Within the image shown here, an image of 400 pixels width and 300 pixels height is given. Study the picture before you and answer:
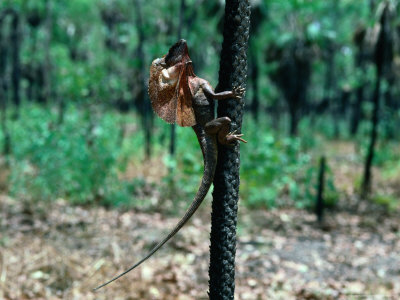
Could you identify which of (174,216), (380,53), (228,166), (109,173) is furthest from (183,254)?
(380,53)

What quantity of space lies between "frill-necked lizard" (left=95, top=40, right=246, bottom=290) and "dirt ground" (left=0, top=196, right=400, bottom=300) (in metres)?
2.81

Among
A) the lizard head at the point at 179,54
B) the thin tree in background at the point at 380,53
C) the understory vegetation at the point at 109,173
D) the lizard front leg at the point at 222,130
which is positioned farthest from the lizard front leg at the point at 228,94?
the thin tree in background at the point at 380,53

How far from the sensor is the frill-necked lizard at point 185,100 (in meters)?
2.50

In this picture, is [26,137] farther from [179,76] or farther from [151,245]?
[179,76]

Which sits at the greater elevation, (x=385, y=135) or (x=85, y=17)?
(x=85, y=17)

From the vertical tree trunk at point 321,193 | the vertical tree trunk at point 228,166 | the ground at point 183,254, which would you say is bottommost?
the ground at point 183,254

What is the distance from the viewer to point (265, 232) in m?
7.44

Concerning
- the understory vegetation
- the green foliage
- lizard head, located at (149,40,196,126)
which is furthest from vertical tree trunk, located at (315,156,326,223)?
lizard head, located at (149,40,196,126)

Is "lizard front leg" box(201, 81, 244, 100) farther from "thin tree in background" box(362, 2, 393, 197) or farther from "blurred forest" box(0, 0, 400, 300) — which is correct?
"thin tree in background" box(362, 2, 393, 197)

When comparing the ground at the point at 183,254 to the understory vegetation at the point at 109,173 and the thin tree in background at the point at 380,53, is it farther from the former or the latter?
the thin tree in background at the point at 380,53

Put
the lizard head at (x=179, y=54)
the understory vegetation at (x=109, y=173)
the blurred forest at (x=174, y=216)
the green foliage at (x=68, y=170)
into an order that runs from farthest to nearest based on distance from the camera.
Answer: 1. the understory vegetation at (x=109, y=173)
2. the green foliage at (x=68, y=170)
3. the blurred forest at (x=174, y=216)
4. the lizard head at (x=179, y=54)

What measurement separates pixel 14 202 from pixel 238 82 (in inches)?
260

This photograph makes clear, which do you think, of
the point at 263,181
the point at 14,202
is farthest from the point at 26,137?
the point at 263,181

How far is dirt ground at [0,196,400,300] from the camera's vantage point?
479cm
